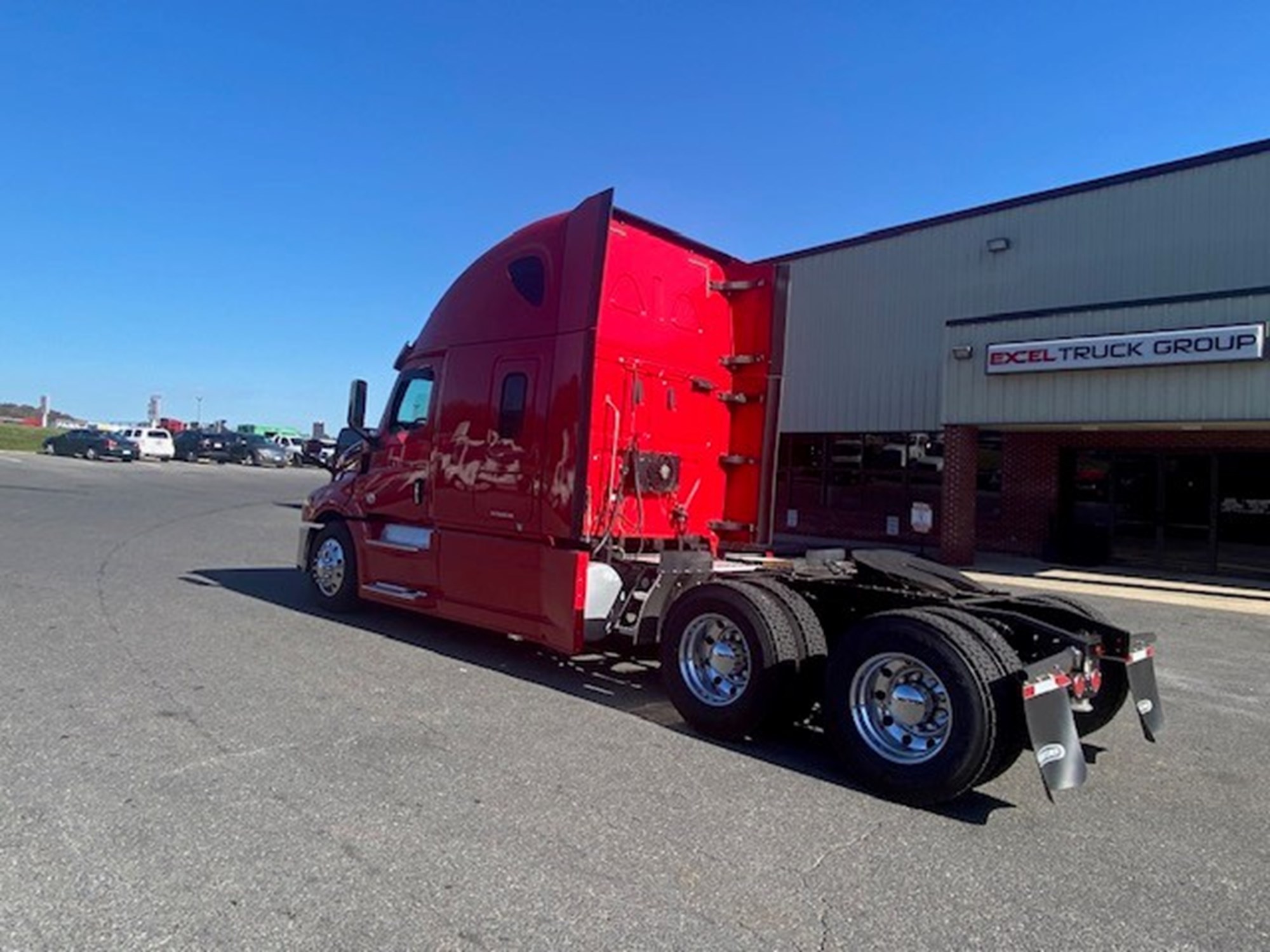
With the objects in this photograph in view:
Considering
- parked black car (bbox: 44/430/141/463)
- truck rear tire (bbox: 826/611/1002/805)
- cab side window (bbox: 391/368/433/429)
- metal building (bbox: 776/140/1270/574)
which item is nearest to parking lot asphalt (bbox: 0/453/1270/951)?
truck rear tire (bbox: 826/611/1002/805)

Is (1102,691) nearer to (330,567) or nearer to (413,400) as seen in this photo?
(413,400)

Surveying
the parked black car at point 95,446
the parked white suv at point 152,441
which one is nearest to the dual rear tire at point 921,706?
the parked black car at point 95,446

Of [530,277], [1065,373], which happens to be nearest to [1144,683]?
[530,277]

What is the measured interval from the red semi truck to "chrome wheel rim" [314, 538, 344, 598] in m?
0.03

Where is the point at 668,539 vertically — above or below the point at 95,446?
below

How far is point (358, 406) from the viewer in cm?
859

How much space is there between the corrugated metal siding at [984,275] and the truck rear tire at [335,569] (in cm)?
912

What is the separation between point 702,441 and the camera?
7.65 meters

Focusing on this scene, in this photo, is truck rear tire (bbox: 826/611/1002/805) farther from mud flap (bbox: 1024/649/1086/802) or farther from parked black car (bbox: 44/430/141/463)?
parked black car (bbox: 44/430/141/463)

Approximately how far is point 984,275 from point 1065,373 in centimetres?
469

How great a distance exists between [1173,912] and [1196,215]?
670 inches

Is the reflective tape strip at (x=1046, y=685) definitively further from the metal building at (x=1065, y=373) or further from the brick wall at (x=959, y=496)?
the brick wall at (x=959, y=496)

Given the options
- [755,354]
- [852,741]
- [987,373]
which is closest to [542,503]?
[755,354]

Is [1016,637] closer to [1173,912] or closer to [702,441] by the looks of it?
[1173,912]
